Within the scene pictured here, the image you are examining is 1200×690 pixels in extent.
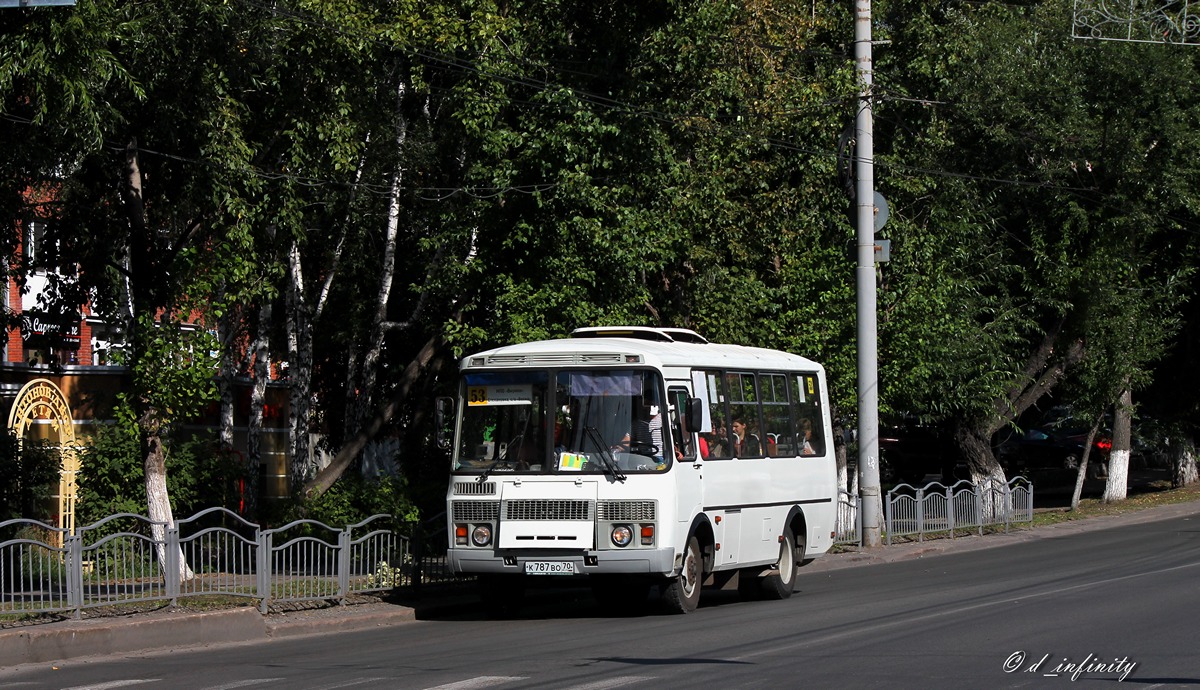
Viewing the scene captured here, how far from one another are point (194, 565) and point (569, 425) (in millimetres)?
4491

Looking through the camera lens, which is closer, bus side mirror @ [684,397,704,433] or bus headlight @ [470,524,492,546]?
bus side mirror @ [684,397,704,433]

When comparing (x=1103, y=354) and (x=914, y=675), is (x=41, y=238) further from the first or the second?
(x=1103, y=354)

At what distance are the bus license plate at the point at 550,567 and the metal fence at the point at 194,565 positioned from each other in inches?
98.8

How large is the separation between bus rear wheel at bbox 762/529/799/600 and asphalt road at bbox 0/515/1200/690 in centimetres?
33

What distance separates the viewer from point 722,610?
16.9 meters

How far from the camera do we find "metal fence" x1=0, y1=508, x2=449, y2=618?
1372 cm

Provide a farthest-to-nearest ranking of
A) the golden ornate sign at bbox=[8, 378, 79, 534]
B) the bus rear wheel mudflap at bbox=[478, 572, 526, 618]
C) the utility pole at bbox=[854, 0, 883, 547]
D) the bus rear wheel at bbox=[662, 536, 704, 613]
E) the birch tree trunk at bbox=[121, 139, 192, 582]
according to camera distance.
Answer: the utility pole at bbox=[854, 0, 883, 547]
the golden ornate sign at bbox=[8, 378, 79, 534]
the birch tree trunk at bbox=[121, 139, 192, 582]
the bus rear wheel mudflap at bbox=[478, 572, 526, 618]
the bus rear wheel at bbox=[662, 536, 704, 613]

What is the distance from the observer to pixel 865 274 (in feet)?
83.1

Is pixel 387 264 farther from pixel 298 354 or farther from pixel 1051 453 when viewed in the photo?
pixel 1051 453

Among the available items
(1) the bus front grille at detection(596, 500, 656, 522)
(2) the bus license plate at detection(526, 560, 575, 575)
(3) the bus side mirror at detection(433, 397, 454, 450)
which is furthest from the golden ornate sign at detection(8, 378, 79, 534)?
(1) the bus front grille at detection(596, 500, 656, 522)

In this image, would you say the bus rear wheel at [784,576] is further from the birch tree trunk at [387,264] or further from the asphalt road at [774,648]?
the birch tree trunk at [387,264]

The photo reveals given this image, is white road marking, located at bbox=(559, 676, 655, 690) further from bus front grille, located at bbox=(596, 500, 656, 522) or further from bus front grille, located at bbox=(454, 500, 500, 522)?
bus front grille, located at bbox=(454, 500, 500, 522)

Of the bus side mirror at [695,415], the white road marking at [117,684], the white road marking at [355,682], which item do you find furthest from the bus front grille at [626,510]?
the white road marking at [117,684]

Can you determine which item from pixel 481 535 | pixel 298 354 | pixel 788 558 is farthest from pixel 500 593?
pixel 298 354
